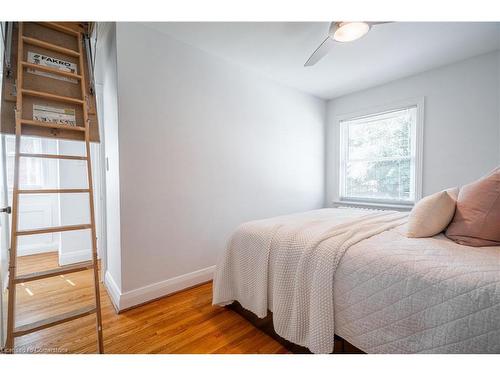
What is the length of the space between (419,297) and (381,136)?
119 inches

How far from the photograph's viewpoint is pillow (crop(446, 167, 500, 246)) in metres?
1.12

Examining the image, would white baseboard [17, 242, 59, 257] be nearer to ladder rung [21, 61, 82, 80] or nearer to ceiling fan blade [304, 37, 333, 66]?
ladder rung [21, 61, 82, 80]

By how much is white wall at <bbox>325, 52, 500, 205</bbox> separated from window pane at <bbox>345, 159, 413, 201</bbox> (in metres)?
0.25

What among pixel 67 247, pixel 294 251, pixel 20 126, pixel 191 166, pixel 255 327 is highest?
pixel 20 126

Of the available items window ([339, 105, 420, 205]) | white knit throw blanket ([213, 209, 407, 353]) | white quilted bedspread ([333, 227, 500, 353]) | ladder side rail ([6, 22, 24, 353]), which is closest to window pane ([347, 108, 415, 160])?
window ([339, 105, 420, 205])

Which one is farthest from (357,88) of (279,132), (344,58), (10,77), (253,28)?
(10,77)

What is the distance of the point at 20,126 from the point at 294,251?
1.75 meters

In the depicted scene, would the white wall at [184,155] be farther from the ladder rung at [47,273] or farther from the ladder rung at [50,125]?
the ladder rung at [47,273]

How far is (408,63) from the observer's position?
267 cm

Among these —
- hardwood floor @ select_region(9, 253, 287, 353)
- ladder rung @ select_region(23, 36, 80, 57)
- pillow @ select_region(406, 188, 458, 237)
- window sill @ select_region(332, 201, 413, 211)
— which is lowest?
hardwood floor @ select_region(9, 253, 287, 353)

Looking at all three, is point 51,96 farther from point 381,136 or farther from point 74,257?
point 381,136

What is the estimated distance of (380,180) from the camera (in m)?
3.41

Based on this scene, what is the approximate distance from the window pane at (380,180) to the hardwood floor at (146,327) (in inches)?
110
